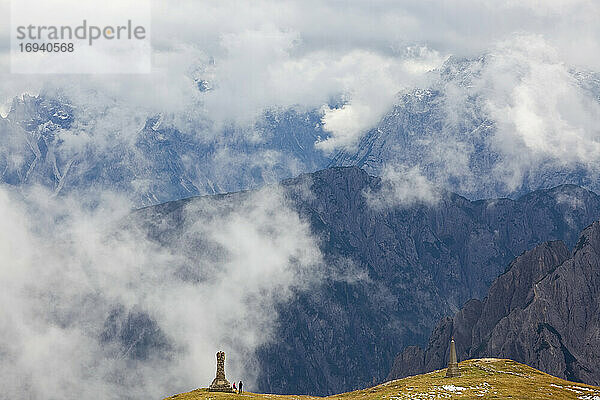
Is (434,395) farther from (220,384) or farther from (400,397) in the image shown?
(220,384)

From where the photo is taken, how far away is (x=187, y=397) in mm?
179125

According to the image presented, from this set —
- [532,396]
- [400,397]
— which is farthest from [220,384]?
[532,396]

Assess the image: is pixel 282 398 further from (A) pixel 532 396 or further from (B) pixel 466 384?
(A) pixel 532 396

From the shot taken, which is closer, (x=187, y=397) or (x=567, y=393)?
(x=187, y=397)

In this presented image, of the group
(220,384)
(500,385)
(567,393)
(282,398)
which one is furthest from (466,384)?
(220,384)

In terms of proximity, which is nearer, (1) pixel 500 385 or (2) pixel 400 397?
(2) pixel 400 397

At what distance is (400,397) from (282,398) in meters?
30.4

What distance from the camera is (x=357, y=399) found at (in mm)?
197250

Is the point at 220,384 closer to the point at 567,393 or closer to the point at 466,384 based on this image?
the point at 466,384

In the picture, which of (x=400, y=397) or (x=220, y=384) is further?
(x=220, y=384)

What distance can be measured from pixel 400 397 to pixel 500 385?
31.3 metres

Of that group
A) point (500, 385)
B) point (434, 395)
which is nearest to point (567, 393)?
point (500, 385)

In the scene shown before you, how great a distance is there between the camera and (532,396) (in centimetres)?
18412

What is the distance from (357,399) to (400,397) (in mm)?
18920
